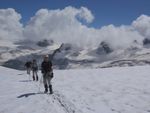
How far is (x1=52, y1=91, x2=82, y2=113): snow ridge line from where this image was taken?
17.3m

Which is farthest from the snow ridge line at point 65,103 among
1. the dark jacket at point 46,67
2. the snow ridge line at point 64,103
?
the dark jacket at point 46,67

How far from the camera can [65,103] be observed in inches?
762

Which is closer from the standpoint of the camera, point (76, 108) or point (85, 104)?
point (76, 108)

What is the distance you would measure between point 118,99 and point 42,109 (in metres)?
5.19

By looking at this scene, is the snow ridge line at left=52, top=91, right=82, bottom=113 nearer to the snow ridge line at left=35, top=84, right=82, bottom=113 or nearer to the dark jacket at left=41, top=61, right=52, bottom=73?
the snow ridge line at left=35, top=84, right=82, bottom=113

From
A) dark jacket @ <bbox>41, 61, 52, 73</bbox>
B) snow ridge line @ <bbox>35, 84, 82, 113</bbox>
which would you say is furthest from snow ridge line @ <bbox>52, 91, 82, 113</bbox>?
dark jacket @ <bbox>41, 61, 52, 73</bbox>

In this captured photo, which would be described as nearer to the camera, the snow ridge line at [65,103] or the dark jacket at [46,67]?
the snow ridge line at [65,103]

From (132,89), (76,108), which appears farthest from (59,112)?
(132,89)

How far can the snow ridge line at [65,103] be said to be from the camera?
17311 mm

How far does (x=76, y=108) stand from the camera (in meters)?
17.8

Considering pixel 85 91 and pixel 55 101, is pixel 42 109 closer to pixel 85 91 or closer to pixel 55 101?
pixel 55 101

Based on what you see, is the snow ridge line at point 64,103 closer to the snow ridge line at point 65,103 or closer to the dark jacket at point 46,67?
the snow ridge line at point 65,103

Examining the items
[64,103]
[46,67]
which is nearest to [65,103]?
[64,103]

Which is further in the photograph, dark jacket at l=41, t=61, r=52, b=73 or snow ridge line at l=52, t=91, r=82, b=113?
dark jacket at l=41, t=61, r=52, b=73
